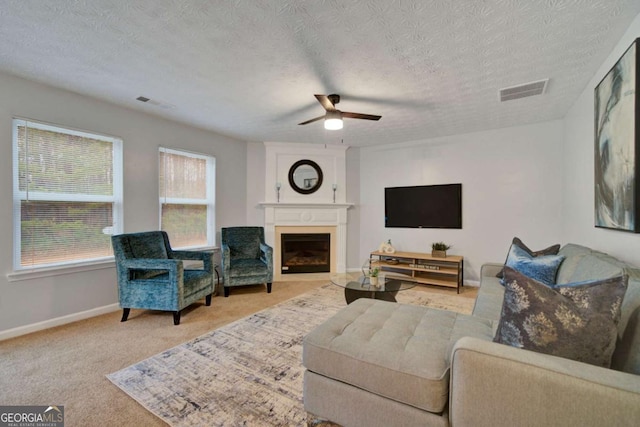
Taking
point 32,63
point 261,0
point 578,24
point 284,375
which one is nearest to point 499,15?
point 578,24

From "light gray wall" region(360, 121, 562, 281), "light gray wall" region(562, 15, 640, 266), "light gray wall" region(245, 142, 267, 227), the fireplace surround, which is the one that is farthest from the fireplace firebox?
"light gray wall" region(562, 15, 640, 266)

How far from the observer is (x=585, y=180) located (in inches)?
109

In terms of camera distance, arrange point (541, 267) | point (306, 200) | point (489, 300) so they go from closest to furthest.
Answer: point (541, 267) → point (489, 300) → point (306, 200)

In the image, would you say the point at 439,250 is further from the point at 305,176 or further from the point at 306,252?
the point at 305,176

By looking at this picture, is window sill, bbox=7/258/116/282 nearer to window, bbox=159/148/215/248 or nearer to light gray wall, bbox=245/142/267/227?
window, bbox=159/148/215/248

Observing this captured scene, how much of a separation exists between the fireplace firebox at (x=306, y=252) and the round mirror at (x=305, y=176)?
33.4 inches

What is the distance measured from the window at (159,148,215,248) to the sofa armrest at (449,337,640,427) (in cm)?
387

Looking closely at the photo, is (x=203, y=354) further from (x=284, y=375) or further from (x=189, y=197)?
(x=189, y=197)

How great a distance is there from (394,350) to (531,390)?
1.79 feet

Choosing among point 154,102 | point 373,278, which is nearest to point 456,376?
point 373,278

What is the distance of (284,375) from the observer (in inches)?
75.6

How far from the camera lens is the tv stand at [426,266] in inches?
159

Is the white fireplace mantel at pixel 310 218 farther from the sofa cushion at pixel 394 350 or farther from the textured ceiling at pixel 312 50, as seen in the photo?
the sofa cushion at pixel 394 350

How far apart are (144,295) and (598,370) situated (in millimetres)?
3379
